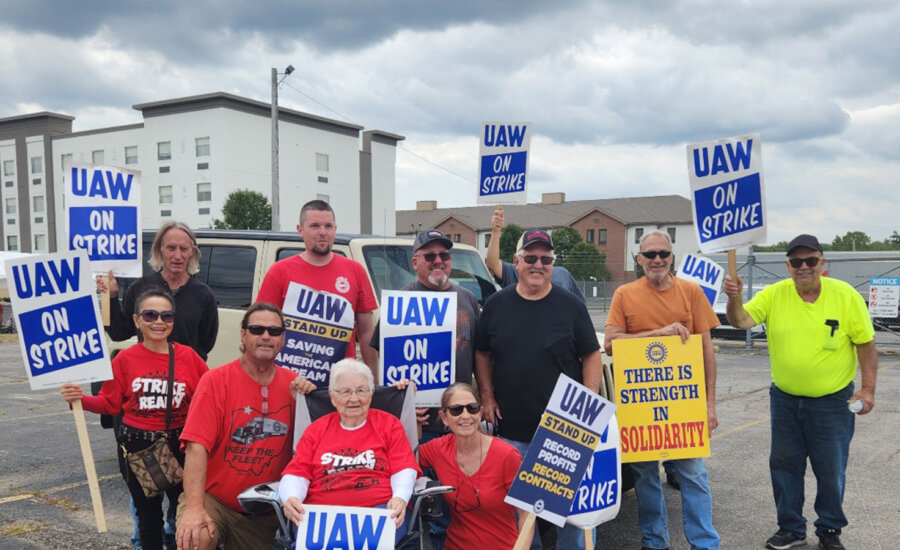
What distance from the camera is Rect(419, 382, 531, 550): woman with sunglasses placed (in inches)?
145

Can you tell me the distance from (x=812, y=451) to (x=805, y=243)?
131cm

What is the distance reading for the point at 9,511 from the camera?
532 centimetres

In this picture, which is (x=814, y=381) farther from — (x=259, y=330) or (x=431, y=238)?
(x=259, y=330)

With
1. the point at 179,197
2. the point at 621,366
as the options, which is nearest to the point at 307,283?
the point at 621,366

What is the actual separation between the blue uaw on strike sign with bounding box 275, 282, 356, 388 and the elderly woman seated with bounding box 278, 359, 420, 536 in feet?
2.17

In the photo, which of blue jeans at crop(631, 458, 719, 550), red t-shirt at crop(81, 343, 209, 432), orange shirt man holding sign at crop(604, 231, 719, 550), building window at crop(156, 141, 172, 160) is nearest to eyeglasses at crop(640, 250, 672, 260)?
orange shirt man holding sign at crop(604, 231, 719, 550)

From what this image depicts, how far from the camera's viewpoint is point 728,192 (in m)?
4.72

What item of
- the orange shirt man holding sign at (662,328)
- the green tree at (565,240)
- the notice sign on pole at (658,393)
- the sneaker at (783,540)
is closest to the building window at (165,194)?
the green tree at (565,240)

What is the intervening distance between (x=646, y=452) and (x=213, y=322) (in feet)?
9.03

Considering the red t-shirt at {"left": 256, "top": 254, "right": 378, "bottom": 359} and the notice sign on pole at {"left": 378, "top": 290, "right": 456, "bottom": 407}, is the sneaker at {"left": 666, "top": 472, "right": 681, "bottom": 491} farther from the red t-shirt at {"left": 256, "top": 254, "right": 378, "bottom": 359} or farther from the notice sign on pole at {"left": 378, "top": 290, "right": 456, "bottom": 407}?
the red t-shirt at {"left": 256, "top": 254, "right": 378, "bottom": 359}

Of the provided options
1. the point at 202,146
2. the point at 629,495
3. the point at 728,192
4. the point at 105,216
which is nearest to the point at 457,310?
the point at 728,192

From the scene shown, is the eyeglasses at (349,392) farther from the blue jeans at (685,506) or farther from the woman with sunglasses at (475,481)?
the blue jeans at (685,506)

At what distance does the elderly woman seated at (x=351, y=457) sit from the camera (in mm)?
3555

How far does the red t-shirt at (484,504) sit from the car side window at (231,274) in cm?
335
